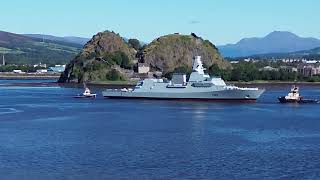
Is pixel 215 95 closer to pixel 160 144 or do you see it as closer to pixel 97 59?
pixel 160 144

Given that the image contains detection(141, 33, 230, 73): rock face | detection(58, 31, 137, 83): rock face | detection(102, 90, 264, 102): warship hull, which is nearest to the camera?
detection(102, 90, 264, 102): warship hull

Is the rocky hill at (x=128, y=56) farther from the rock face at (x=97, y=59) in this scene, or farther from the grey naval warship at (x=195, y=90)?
the grey naval warship at (x=195, y=90)

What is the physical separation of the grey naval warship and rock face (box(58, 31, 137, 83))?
143 feet

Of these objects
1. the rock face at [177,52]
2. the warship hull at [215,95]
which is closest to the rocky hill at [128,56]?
the rock face at [177,52]

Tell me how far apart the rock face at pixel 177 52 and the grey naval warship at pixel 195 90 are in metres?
48.1

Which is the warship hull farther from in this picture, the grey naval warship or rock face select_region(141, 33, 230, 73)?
rock face select_region(141, 33, 230, 73)

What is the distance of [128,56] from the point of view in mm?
107000

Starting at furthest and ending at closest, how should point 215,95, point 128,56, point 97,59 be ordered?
1. point 128,56
2. point 97,59
3. point 215,95

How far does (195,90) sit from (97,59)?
51947 mm

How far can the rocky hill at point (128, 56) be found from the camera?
9981cm

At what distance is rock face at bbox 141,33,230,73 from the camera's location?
105125 mm

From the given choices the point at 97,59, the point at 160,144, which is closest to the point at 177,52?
the point at 97,59

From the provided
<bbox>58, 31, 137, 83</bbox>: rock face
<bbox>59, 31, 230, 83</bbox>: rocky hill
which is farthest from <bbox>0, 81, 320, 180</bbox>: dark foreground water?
<bbox>59, 31, 230, 83</bbox>: rocky hill

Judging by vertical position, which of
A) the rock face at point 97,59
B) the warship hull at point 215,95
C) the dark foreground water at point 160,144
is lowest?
the dark foreground water at point 160,144
